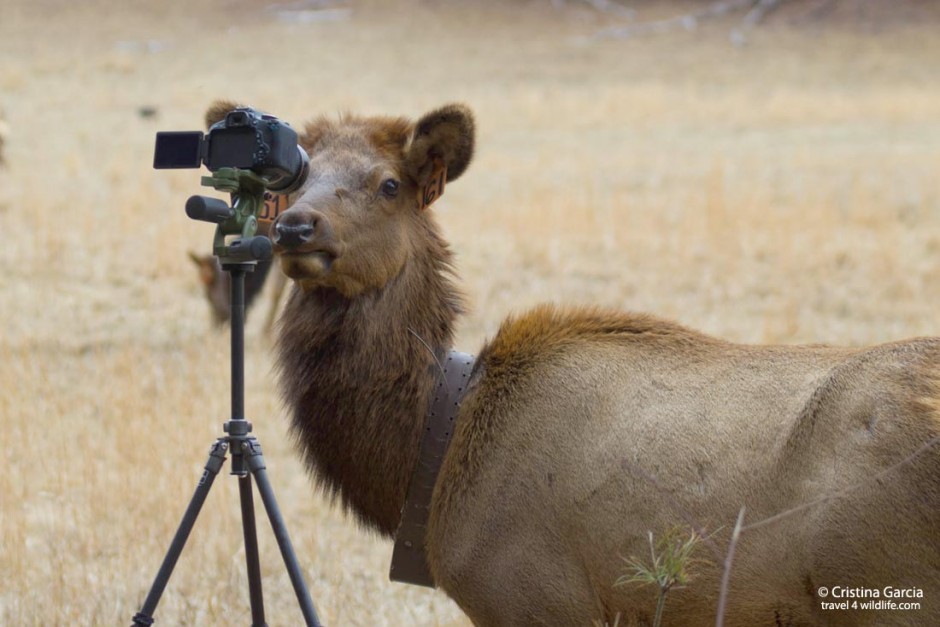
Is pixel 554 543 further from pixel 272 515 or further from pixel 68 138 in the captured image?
pixel 68 138

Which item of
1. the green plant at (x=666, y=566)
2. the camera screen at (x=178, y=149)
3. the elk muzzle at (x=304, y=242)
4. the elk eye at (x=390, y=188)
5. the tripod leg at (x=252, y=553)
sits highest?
the camera screen at (x=178, y=149)

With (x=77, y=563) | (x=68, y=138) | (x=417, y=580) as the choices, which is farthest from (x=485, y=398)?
(x=68, y=138)

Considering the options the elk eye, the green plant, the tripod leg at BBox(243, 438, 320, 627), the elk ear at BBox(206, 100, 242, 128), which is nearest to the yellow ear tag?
the elk ear at BBox(206, 100, 242, 128)

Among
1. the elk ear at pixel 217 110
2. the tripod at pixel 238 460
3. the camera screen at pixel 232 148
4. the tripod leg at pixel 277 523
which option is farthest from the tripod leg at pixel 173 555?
the elk ear at pixel 217 110

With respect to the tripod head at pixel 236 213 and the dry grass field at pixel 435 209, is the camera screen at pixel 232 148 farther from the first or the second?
the dry grass field at pixel 435 209

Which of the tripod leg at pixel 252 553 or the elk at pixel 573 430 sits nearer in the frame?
the elk at pixel 573 430

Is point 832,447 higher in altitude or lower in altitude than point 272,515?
higher

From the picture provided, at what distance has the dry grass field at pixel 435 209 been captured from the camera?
6594mm

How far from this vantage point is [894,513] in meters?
3.65

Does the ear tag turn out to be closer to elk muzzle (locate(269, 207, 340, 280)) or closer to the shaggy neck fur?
the shaggy neck fur

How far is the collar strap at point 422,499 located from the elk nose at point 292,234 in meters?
0.84

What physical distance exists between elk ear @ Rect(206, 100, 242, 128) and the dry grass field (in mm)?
2286

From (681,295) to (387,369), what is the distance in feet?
28.0

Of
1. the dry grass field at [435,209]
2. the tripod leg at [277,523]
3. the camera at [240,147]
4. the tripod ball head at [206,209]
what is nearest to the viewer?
the tripod ball head at [206,209]
